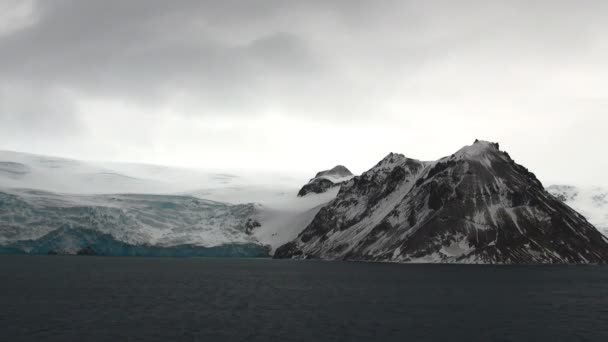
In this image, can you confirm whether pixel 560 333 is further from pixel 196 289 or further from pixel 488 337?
pixel 196 289

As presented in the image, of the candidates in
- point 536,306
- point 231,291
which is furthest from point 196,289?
point 536,306

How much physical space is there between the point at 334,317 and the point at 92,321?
3210cm

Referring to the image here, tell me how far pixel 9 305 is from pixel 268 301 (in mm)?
40782

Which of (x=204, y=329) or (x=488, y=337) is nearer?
(x=488, y=337)

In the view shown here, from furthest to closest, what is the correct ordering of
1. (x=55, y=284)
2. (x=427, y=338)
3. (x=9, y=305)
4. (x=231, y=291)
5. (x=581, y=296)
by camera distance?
(x=55, y=284)
(x=231, y=291)
(x=581, y=296)
(x=9, y=305)
(x=427, y=338)

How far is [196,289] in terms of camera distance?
120 metres

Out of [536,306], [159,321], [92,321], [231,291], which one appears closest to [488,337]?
[536,306]

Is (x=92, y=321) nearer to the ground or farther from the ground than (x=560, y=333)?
nearer to the ground

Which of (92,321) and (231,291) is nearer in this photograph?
(92,321)

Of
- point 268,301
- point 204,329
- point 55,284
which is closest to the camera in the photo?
point 204,329

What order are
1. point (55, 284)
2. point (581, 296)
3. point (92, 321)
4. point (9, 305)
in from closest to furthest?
point (92, 321)
point (9, 305)
point (581, 296)
point (55, 284)

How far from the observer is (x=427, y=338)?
62188mm

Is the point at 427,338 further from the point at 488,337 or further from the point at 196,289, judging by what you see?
the point at 196,289

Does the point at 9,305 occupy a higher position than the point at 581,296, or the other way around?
the point at 581,296
